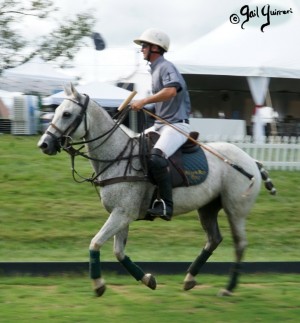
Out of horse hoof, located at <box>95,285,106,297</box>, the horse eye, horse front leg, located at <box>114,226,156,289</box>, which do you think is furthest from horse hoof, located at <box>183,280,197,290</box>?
the horse eye

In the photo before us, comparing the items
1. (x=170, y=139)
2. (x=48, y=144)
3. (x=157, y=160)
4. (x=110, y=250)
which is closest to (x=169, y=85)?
A: (x=170, y=139)

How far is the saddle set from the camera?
23.4ft

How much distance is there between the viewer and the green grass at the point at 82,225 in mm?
9531

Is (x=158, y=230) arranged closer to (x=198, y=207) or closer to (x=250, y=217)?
(x=250, y=217)

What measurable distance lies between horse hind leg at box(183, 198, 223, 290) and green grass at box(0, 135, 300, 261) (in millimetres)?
1449

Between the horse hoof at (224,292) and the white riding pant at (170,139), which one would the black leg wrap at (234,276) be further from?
the white riding pant at (170,139)

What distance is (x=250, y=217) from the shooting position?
1160cm

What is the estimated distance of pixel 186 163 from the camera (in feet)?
23.8

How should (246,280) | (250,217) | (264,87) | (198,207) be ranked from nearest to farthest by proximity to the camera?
(198,207) → (246,280) → (250,217) → (264,87)

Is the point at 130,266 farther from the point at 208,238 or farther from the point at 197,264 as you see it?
the point at 208,238

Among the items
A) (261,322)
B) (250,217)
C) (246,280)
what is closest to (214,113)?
(250,217)

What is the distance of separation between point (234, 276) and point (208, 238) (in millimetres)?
528

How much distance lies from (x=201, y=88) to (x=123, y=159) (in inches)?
564
